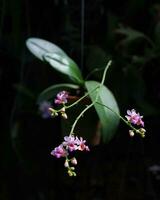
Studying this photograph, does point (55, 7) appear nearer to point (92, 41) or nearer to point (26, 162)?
point (92, 41)

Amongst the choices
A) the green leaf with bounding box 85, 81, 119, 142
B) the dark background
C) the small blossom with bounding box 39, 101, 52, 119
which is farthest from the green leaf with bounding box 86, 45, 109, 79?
the green leaf with bounding box 85, 81, 119, 142

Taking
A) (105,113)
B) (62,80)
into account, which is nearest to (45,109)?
(62,80)

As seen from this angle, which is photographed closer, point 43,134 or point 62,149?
point 62,149

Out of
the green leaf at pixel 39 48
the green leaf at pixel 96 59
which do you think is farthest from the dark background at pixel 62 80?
the green leaf at pixel 39 48

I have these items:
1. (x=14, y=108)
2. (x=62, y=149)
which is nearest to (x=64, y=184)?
(x=14, y=108)

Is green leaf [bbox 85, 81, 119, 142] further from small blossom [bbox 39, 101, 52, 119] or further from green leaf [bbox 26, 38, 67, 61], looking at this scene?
small blossom [bbox 39, 101, 52, 119]

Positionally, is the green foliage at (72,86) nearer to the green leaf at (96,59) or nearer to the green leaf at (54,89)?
the green leaf at (54,89)
